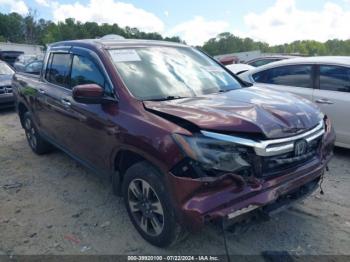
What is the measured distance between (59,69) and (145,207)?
8.15 feet

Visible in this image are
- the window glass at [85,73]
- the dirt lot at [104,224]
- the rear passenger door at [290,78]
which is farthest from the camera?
the rear passenger door at [290,78]

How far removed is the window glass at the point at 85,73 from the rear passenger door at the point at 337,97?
3.50m

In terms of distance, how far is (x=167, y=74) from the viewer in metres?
3.49

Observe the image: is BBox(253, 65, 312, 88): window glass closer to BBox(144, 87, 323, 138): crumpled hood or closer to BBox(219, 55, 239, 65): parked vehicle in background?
BBox(219, 55, 239, 65): parked vehicle in background

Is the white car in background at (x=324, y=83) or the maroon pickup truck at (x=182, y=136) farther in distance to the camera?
the white car in background at (x=324, y=83)

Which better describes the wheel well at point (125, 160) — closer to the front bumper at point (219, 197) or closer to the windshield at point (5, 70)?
the front bumper at point (219, 197)

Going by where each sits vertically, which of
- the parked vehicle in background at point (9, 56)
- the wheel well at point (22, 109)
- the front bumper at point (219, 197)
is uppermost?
the parked vehicle in background at point (9, 56)

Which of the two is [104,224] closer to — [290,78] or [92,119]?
[92,119]

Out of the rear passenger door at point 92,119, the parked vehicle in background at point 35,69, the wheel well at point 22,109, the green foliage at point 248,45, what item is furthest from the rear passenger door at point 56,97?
the green foliage at point 248,45

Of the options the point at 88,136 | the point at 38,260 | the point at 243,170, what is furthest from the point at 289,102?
the point at 38,260

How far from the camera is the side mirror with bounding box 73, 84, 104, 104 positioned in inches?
123

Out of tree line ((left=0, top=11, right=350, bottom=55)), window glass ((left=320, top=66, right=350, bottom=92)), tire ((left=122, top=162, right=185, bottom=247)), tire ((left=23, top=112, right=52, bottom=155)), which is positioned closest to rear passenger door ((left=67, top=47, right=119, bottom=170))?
tire ((left=122, top=162, right=185, bottom=247))

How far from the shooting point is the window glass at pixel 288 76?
5.58m

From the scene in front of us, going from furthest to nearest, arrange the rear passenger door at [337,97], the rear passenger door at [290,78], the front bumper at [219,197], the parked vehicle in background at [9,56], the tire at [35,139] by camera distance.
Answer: the parked vehicle in background at [9,56] < the tire at [35,139] < the rear passenger door at [290,78] < the rear passenger door at [337,97] < the front bumper at [219,197]
